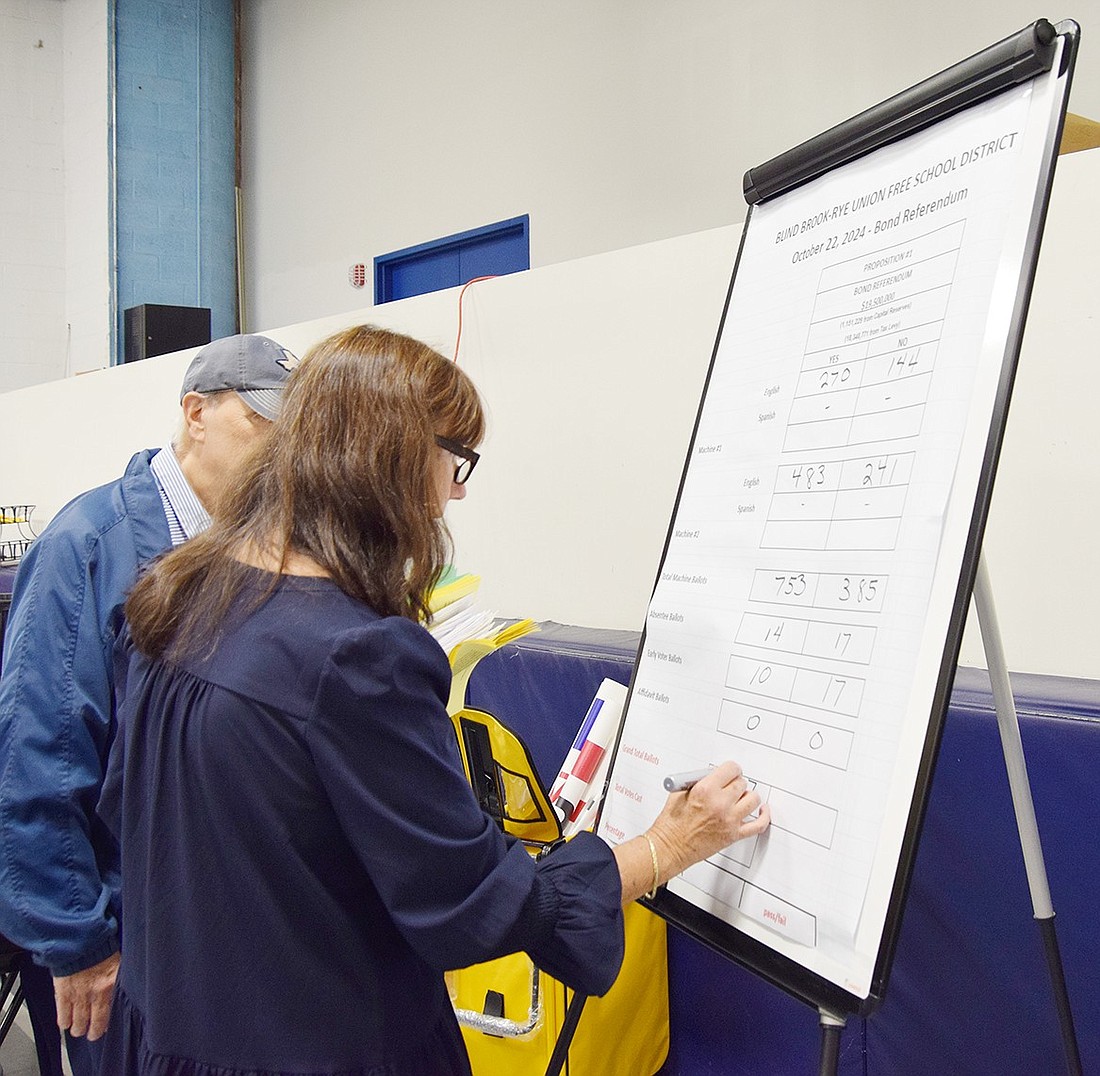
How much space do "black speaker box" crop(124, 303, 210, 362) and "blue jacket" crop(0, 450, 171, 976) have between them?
150 inches

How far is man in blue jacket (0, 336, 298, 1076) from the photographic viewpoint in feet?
4.13

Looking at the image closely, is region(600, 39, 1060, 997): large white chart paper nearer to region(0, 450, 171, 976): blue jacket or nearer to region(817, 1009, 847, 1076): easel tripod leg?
region(817, 1009, 847, 1076): easel tripod leg

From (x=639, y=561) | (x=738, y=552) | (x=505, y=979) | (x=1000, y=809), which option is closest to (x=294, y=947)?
(x=738, y=552)

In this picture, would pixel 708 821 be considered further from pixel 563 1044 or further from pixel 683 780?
pixel 563 1044

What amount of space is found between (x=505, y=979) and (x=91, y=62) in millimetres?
6182

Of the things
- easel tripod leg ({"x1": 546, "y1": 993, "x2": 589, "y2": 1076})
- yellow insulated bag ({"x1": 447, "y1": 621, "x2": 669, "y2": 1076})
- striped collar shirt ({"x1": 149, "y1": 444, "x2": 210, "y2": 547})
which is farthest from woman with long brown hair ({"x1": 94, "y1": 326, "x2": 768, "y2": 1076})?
yellow insulated bag ({"x1": 447, "y1": 621, "x2": 669, "y2": 1076})

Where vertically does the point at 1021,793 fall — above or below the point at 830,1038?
above

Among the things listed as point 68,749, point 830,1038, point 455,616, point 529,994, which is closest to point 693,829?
point 830,1038

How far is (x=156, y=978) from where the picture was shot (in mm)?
902

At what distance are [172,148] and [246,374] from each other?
17.1ft

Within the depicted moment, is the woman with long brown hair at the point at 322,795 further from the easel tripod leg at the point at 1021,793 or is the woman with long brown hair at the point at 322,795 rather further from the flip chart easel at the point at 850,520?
the easel tripod leg at the point at 1021,793

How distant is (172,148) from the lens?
19.3 ft

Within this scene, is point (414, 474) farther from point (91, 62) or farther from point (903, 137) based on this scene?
point (91, 62)

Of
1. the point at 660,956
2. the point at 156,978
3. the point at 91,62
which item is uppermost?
the point at 91,62
